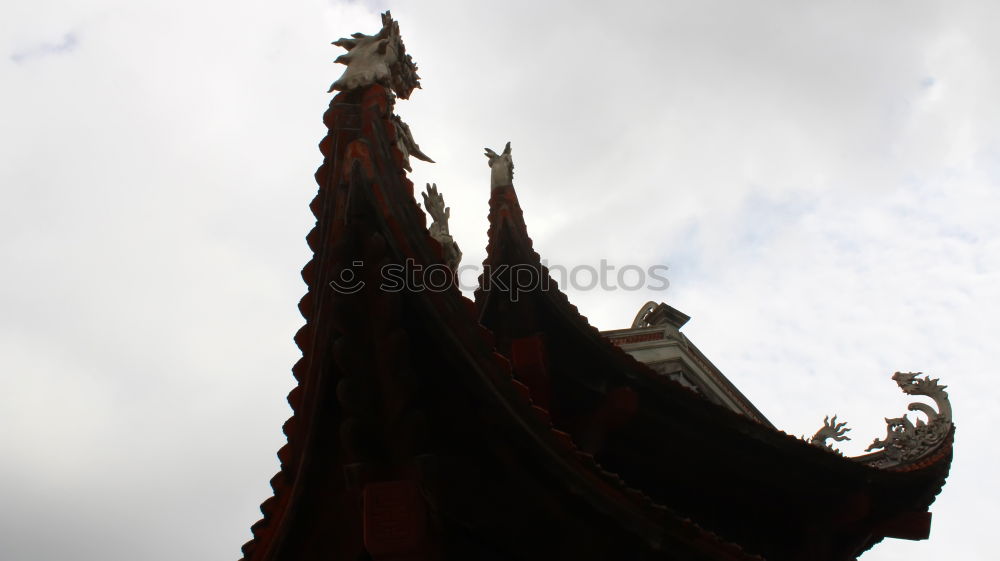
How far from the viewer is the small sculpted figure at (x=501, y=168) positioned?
793 cm

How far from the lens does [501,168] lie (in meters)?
8.05

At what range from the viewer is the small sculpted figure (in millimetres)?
7929

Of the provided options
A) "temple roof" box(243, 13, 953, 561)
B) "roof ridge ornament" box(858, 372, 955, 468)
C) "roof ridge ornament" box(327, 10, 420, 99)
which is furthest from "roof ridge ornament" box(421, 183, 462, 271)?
"roof ridge ornament" box(858, 372, 955, 468)

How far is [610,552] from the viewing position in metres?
4.20

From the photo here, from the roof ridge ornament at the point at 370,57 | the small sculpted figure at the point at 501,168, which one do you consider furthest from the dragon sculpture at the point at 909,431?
the roof ridge ornament at the point at 370,57

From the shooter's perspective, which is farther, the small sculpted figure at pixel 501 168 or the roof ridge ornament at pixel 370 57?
the small sculpted figure at pixel 501 168

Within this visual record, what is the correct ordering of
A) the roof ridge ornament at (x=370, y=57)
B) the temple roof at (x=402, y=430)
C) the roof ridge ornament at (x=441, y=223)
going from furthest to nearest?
the roof ridge ornament at (x=441, y=223) → the roof ridge ornament at (x=370, y=57) → the temple roof at (x=402, y=430)

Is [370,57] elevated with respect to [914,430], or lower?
elevated

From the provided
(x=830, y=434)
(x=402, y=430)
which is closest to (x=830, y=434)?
(x=830, y=434)

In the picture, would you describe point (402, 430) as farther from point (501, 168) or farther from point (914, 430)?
point (914, 430)

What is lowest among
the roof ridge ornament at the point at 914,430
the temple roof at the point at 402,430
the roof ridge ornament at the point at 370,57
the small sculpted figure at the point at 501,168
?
the temple roof at the point at 402,430

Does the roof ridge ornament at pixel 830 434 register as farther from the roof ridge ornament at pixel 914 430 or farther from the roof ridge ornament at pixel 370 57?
the roof ridge ornament at pixel 370 57

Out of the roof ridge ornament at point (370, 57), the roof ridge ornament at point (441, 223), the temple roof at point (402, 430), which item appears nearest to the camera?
the temple roof at point (402, 430)

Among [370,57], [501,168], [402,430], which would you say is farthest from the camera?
[501,168]
